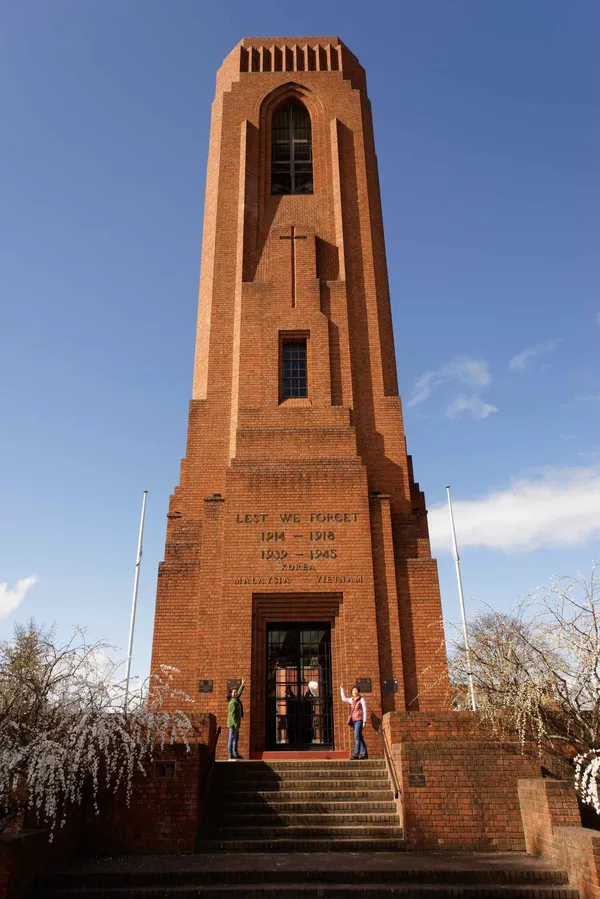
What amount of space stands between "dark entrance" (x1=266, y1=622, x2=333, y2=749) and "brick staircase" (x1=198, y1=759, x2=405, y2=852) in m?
2.89

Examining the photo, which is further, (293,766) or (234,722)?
(234,722)

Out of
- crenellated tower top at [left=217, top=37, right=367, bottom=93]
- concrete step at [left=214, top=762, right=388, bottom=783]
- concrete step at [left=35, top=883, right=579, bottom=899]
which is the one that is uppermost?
crenellated tower top at [left=217, top=37, right=367, bottom=93]

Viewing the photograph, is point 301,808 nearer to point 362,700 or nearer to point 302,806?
point 302,806

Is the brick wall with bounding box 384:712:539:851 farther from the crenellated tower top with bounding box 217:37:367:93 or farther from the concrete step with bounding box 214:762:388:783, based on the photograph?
the crenellated tower top with bounding box 217:37:367:93

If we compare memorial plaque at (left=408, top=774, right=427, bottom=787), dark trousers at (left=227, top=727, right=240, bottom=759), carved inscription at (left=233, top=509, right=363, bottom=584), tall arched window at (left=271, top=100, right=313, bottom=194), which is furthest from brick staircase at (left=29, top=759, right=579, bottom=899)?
tall arched window at (left=271, top=100, right=313, bottom=194)

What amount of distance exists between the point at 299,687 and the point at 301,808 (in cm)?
434

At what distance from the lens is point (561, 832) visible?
827 cm

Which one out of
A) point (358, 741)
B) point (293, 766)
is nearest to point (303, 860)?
point (293, 766)

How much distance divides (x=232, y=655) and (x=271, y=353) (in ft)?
25.4

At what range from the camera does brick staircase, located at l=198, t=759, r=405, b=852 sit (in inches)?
368

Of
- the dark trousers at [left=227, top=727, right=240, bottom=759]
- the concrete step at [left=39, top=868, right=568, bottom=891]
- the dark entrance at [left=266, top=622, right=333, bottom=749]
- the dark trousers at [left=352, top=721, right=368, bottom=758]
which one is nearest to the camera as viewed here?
the concrete step at [left=39, top=868, right=568, bottom=891]

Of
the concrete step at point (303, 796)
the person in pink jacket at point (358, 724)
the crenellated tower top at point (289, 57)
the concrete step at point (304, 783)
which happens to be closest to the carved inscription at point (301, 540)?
the person in pink jacket at point (358, 724)

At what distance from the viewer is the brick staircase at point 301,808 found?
9.34m

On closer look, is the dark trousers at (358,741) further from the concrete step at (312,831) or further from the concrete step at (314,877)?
the concrete step at (314,877)
